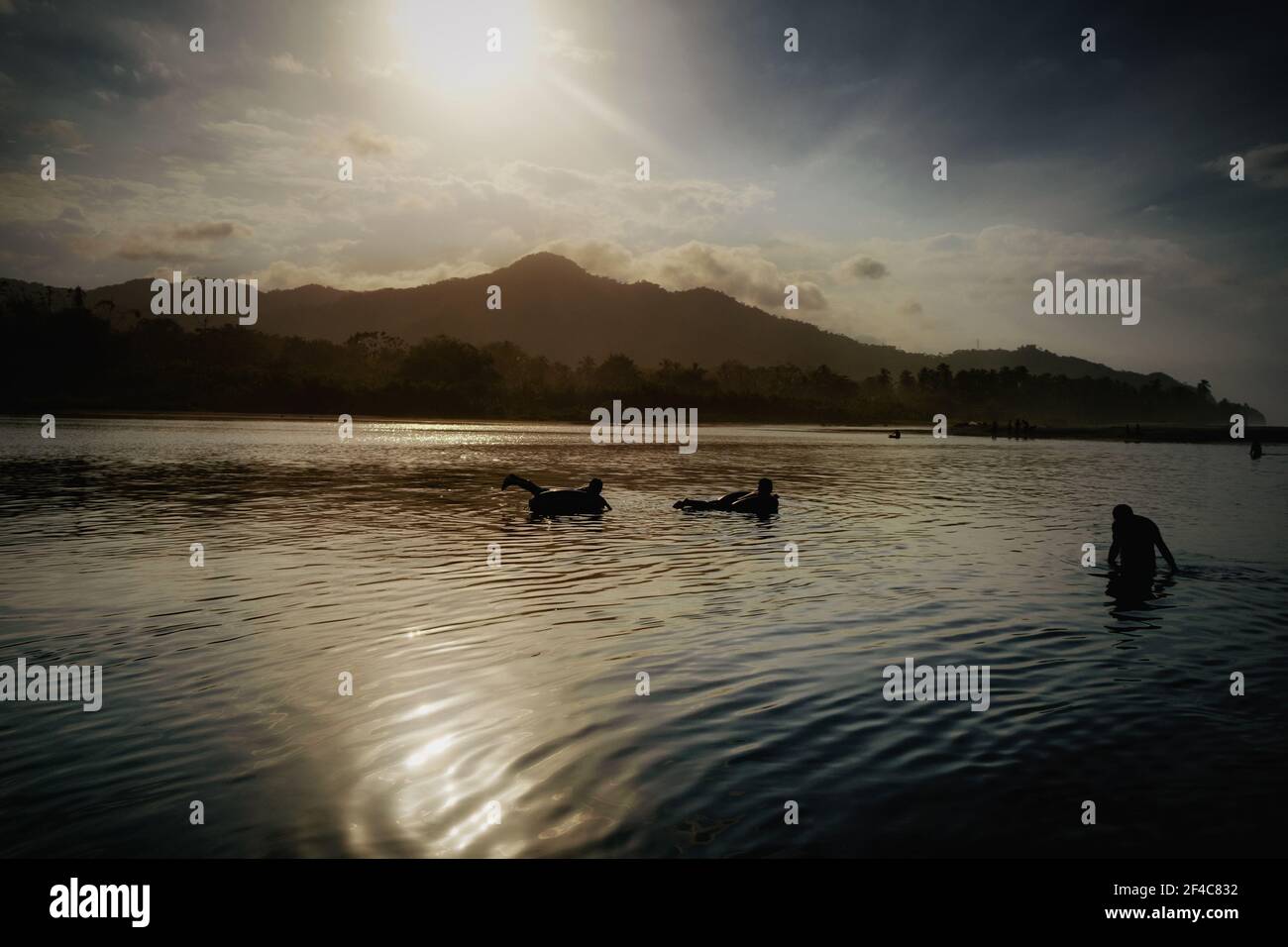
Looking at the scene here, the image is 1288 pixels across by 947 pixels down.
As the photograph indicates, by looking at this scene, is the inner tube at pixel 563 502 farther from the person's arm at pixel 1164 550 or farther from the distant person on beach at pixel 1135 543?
the person's arm at pixel 1164 550

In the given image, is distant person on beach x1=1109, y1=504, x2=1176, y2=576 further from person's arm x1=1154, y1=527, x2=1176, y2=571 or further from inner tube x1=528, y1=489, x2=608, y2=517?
inner tube x1=528, y1=489, x2=608, y2=517

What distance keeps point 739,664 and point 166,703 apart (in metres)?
6.88

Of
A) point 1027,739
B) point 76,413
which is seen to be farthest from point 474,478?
point 76,413

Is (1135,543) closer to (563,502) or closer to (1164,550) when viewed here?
(1164,550)

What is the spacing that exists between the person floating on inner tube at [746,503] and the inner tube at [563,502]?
131 inches

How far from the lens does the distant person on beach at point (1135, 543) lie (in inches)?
661

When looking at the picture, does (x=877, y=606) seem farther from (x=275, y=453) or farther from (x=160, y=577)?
(x=275, y=453)

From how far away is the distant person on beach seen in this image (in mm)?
16797

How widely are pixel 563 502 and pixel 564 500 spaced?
73 mm

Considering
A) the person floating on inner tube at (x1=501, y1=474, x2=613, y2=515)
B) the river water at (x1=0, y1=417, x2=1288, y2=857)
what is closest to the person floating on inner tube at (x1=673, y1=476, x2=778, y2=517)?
the person floating on inner tube at (x1=501, y1=474, x2=613, y2=515)

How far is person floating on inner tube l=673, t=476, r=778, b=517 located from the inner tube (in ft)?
10.9

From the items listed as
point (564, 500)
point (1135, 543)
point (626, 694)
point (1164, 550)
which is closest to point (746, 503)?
point (564, 500)

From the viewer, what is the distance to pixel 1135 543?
16859 millimetres

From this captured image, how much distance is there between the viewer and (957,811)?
6691 millimetres
